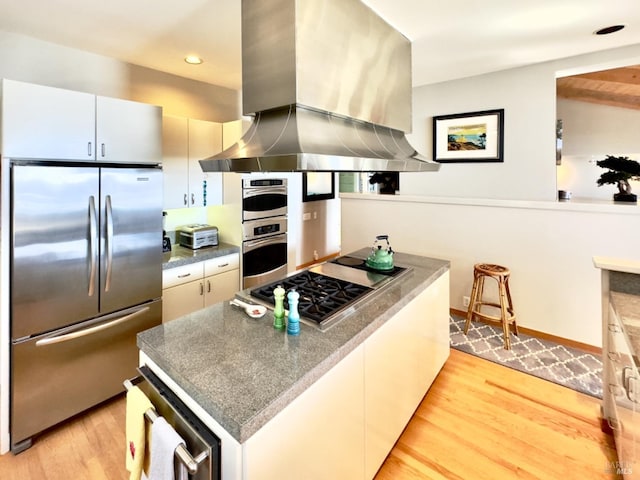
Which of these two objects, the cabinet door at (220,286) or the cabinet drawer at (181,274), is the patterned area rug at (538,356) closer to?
the cabinet door at (220,286)

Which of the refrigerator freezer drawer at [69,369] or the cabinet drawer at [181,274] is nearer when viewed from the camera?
the refrigerator freezer drawer at [69,369]

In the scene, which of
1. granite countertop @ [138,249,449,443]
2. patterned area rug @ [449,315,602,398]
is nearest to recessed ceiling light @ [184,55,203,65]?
granite countertop @ [138,249,449,443]

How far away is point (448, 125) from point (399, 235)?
1.44 metres

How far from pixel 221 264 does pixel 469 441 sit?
7.97ft

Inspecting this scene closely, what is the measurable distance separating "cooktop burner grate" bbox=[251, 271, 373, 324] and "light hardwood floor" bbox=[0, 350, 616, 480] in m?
0.96

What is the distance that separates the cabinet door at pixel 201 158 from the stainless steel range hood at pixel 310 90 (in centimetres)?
146

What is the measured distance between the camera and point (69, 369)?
2123mm

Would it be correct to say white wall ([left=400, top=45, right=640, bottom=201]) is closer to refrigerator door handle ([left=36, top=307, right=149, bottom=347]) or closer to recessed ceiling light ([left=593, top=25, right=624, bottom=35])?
recessed ceiling light ([left=593, top=25, right=624, bottom=35])

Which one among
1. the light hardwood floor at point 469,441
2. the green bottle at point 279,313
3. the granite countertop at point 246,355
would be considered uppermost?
the green bottle at point 279,313

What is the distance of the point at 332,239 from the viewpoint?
640 cm

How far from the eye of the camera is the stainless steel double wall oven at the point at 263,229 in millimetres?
3473

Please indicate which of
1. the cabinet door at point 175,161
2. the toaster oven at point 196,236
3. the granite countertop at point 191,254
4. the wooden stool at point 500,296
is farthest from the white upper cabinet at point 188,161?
the wooden stool at point 500,296

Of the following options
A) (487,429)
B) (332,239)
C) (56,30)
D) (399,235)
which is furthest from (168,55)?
(332,239)

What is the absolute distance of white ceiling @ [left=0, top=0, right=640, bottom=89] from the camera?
2.08m
